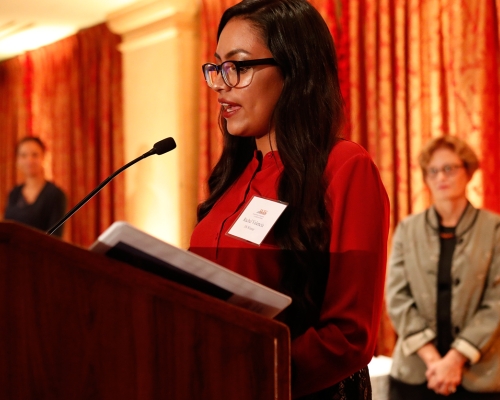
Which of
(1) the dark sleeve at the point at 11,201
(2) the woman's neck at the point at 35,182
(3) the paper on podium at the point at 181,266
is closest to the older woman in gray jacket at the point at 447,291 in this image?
(3) the paper on podium at the point at 181,266

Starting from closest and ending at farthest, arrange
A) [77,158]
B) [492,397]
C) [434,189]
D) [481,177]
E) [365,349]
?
[365,349], [492,397], [434,189], [481,177], [77,158]

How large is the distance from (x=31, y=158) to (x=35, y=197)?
0.28 metres

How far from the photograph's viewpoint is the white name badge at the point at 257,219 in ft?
3.53

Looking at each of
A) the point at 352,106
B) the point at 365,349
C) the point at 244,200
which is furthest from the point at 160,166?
the point at 365,349

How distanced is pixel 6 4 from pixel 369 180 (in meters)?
4.71

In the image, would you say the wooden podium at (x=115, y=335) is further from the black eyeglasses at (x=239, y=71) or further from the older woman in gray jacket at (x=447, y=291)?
the older woman in gray jacket at (x=447, y=291)

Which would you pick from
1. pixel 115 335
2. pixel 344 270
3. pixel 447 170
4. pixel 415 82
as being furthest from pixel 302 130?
pixel 415 82

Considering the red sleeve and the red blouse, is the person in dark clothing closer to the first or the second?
the red blouse

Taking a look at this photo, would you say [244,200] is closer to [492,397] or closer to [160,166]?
[492,397]

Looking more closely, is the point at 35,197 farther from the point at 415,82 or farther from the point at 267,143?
the point at 267,143

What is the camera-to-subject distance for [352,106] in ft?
11.3

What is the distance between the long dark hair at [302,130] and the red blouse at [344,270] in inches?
1.1

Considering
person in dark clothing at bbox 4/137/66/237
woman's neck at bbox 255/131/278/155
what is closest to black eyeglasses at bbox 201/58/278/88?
woman's neck at bbox 255/131/278/155

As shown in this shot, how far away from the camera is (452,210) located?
2.54m
